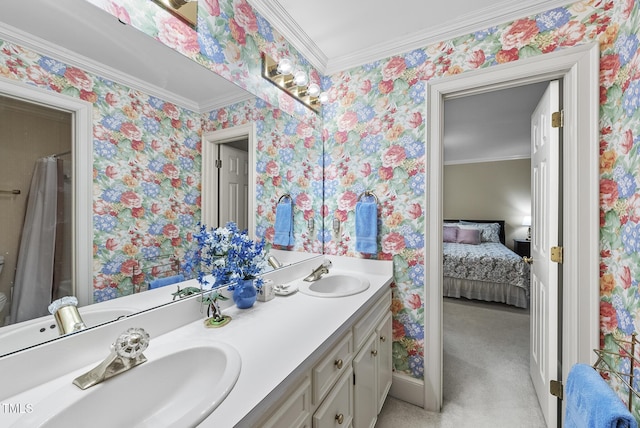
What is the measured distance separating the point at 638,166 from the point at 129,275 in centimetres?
193

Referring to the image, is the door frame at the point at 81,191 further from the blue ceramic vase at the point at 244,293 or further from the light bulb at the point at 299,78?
the light bulb at the point at 299,78

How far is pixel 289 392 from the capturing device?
79cm

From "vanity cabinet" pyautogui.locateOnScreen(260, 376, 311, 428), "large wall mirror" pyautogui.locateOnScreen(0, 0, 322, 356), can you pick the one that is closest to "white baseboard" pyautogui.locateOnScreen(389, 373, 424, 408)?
"vanity cabinet" pyautogui.locateOnScreen(260, 376, 311, 428)

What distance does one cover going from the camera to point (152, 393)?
755 mm

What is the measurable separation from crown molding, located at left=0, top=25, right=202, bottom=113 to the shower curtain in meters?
0.29

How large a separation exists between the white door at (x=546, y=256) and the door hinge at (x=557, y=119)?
0.02m

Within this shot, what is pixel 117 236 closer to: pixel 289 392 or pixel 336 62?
pixel 289 392

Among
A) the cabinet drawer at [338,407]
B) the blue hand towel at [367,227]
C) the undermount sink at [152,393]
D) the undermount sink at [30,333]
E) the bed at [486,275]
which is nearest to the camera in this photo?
the undermount sink at [152,393]

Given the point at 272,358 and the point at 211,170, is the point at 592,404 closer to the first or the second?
the point at 272,358

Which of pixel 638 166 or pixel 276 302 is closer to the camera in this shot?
pixel 638 166

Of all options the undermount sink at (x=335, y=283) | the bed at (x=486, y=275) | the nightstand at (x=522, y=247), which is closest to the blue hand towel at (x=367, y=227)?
the undermount sink at (x=335, y=283)

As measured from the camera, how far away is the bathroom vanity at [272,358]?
2.19 feet

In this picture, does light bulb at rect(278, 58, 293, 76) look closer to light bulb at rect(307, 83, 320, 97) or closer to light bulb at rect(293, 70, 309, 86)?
light bulb at rect(293, 70, 309, 86)

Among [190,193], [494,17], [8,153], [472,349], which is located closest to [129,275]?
[190,193]
